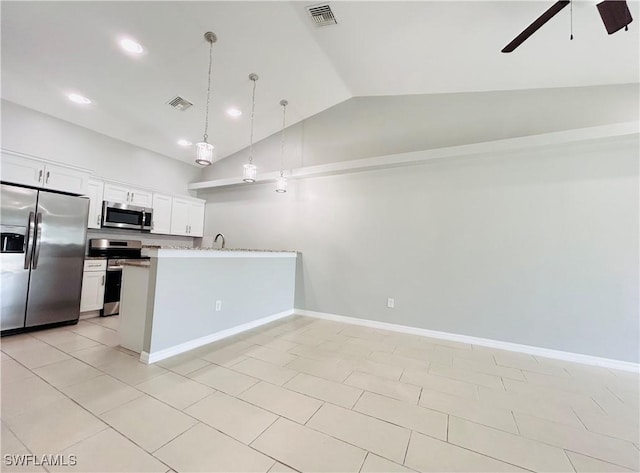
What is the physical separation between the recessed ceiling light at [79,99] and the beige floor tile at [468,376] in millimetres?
5351

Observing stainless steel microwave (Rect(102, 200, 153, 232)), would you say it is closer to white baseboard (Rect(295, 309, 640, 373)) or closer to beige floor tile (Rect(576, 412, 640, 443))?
white baseboard (Rect(295, 309, 640, 373))

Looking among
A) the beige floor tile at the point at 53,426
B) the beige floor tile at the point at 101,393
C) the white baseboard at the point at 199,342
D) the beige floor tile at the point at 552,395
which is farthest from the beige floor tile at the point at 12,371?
the beige floor tile at the point at 552,395

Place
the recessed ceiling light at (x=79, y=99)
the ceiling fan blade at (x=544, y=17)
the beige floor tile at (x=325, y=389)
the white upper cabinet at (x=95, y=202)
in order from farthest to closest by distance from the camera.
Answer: the white upper cabinet at (x=95, y=202) < the recessed ceiling light at (x=79, y=99) < the beige floor tile at (x=325, y=389) < the ceiling fan blade at (x=544, y=17)

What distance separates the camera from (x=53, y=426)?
158 centimetres

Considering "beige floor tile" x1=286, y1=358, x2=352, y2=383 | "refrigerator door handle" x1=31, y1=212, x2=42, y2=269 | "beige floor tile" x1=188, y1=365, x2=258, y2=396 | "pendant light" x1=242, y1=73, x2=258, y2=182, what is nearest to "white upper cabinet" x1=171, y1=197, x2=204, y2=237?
"refrigerator door handle" x1=31, y1=212, x2=42, y2=269

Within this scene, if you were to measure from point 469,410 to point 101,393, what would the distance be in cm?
Answer: 271

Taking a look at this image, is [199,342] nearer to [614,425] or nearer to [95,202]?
[95,202]

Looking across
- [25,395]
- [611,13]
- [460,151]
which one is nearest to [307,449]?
[25,395]

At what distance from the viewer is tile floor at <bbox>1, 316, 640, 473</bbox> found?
1439 mm

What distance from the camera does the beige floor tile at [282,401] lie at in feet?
5.94

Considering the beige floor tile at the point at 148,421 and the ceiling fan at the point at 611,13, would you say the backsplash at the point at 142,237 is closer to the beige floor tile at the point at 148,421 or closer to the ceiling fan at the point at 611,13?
the beige floor tile at the point at 148,421

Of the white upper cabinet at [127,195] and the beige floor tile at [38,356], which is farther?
the white upper cabinet at [127,195]

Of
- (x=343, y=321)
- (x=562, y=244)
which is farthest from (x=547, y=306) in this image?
(x=343, y=321)

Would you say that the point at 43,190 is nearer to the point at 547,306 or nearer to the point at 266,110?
the point at 266,110
